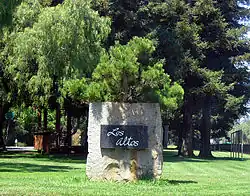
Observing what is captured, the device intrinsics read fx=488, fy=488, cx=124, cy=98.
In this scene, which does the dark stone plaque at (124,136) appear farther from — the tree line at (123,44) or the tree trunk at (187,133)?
the tree trunk at (187,133)

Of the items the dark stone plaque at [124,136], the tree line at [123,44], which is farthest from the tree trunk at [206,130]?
the dark stone plaque at [124,136]

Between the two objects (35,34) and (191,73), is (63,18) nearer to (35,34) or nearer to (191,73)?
(35,34)

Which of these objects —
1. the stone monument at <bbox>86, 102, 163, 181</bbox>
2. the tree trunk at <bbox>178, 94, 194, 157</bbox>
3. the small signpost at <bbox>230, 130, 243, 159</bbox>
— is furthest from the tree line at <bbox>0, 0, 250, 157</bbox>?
the small signpost at <bbox>230, 130, 243, 159</bbox>

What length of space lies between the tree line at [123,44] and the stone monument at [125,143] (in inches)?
31.9

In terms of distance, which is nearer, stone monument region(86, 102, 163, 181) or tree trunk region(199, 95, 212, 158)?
stone monument region(86, 102, 163, 181)

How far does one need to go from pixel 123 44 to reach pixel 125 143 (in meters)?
20.3

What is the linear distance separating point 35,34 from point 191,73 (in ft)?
43.5

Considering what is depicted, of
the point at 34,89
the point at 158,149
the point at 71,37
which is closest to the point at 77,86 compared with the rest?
the point at 158,149

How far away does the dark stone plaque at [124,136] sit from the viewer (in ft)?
45.9

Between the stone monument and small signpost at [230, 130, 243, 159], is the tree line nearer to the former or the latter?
the stone monument

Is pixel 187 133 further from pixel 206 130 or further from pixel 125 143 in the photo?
pixel 125 143

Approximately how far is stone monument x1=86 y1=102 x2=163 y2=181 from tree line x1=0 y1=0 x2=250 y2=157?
81 cm

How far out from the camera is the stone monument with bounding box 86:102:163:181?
46.0ft

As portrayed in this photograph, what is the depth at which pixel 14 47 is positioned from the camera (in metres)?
29.4
